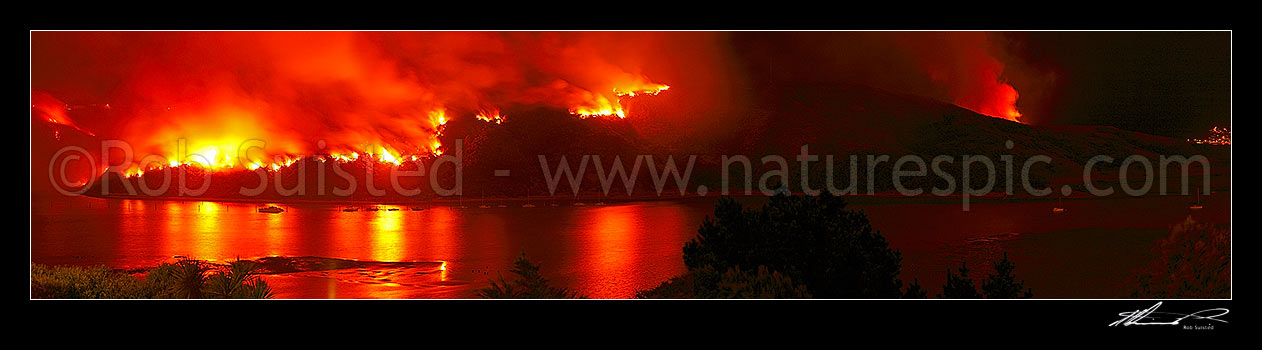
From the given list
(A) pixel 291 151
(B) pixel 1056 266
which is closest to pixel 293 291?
(B) pixel 1056 266

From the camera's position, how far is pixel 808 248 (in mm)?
8438

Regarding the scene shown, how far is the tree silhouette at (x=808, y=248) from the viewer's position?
8.27m

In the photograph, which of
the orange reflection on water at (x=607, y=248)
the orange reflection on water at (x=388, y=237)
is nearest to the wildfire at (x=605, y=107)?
the orange reflection on water at (x=607, y=248)

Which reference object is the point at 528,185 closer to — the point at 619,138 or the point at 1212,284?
the point at 619,138

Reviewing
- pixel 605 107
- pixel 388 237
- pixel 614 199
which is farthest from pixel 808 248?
pixel 605 107

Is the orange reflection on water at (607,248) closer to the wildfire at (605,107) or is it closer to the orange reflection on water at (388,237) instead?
the orange reflection on water at (388,237)

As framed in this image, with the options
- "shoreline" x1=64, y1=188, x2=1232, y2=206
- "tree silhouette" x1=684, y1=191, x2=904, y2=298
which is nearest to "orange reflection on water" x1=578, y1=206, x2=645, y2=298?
"tree silhouette" x1=684, y1=191, x2=904, y2=298
